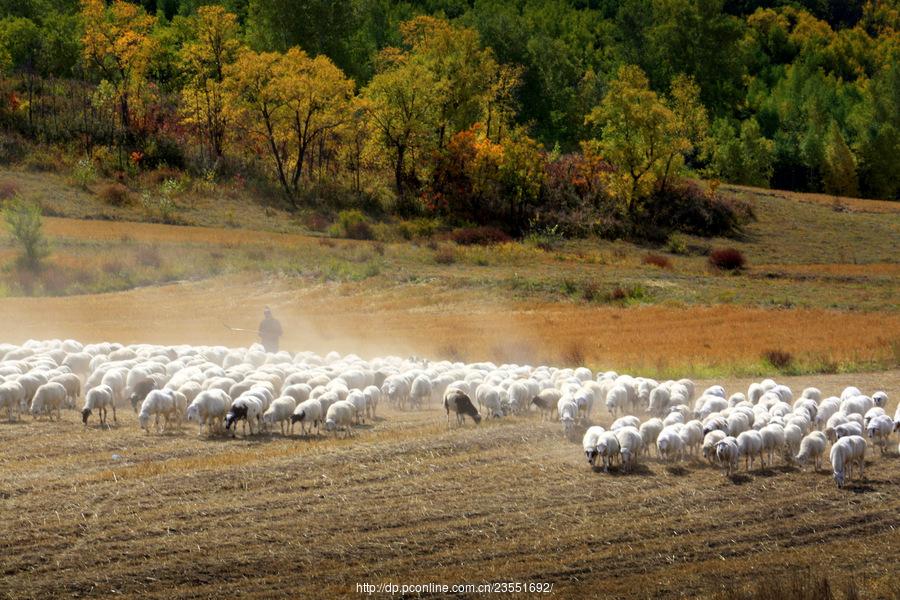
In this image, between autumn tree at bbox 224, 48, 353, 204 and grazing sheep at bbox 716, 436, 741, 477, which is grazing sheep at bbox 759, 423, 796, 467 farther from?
autumn tree at bbox 224, 48, 353, 204

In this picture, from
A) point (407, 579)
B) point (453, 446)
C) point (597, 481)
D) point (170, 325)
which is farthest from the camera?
point (170, 325)

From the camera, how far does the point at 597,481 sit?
19344 mm

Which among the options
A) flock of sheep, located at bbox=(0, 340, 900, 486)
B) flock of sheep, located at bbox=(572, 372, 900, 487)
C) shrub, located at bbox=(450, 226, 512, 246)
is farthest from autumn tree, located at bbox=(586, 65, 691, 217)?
flock of sheep, located at bbox=(572, 372, 900, 487)

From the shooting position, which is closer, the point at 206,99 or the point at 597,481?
the point at 597,481

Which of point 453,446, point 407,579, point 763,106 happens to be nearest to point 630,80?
point 763,106

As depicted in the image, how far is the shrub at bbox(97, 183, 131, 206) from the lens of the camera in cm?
6925

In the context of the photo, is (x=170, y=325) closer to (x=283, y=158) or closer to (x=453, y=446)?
(x=453, y=446)

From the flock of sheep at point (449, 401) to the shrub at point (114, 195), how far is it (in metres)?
41.6

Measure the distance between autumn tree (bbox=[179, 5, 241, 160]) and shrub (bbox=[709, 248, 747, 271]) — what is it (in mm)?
34138

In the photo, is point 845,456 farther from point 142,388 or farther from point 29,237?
point 29,237

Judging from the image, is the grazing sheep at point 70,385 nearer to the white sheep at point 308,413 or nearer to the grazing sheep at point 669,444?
the white sheep at point 308,413

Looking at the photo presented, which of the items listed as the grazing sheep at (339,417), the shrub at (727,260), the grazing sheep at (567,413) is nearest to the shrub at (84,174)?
the shrub at (727,260)

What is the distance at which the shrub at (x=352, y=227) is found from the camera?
234 feet

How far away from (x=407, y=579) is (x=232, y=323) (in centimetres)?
2860
